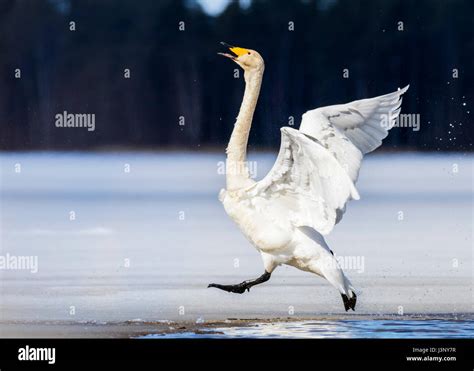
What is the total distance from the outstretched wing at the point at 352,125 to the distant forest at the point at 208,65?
7965mm

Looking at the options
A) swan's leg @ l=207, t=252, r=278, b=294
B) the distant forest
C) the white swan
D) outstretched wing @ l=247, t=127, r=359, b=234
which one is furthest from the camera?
the distant forest

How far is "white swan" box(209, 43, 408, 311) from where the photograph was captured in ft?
28.5

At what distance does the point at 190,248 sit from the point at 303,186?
98.2 inches

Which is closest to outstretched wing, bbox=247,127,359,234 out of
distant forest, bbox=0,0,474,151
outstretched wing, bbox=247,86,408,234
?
outstretched wing, bbox=247,86,408,234

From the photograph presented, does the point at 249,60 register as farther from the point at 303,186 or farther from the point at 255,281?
the point at 255,281

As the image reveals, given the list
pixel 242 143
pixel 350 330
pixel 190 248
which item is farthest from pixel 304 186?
pixel 190 248

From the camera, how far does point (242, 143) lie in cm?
922

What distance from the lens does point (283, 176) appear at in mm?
8836

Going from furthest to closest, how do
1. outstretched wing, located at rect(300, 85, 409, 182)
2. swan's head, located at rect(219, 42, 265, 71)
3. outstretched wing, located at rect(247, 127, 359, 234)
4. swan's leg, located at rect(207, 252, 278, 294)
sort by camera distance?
swan's head, located at rect(219, 42, 265, 71) → swan's leg, located at rect(207, 252, 278, 294) → outstretched wing, located at rect(300, 85, 409, 182) → outstretched wing, located at rect(247, 127, 359, 234)

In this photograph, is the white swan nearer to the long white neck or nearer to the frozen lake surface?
the long white neck

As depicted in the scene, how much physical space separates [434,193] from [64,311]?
605cm

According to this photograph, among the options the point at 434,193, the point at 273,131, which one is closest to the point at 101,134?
the point at 273,131

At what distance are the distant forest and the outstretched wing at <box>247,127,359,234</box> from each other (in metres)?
8.41

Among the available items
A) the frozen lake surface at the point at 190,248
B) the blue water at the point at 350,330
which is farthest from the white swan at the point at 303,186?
the frozen lake surface at the point at 190,248
